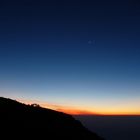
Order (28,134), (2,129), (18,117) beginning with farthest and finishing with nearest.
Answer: (18,117) → (28,134) → (2,129)

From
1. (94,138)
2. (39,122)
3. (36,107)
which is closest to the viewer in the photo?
(39,122)

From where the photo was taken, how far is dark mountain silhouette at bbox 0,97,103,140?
29.3m

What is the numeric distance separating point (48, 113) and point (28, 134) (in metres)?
→ 14.2

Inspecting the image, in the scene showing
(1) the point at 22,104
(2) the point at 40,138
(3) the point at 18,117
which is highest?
(1) the point at 22,104

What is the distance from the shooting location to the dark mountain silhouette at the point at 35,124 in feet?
96.1

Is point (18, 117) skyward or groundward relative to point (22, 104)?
groundward

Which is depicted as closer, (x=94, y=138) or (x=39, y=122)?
(x=39, y=122)

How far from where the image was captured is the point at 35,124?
1367 inches

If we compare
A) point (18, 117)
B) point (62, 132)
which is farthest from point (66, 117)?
point (18, 117)

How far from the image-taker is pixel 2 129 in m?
27.5

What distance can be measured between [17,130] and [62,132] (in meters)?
9.35

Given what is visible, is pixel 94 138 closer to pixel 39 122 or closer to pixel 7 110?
pixel 39 122

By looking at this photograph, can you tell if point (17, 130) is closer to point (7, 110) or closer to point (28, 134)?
point (28, 134)

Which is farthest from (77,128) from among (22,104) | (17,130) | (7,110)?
(17,130)
